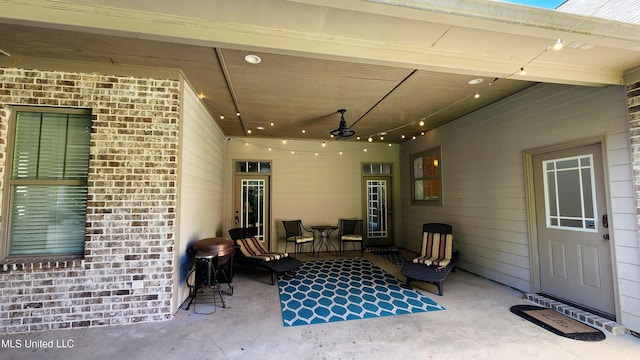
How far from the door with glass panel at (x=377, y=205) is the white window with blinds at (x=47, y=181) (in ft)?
18.6

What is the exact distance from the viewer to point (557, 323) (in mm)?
2879

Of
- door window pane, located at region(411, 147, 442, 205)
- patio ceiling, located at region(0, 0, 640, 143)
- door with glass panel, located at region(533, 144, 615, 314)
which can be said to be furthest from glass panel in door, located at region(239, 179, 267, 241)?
door with glass panel, located at region(533, 144, 615, 314)

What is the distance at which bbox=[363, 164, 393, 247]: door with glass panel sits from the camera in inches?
280

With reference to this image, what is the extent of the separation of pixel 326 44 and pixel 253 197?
4.91m

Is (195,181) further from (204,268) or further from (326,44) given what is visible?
(326,44)

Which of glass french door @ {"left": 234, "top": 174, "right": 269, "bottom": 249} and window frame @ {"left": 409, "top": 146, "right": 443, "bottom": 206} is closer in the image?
window frame @ {"left": 409, "top": 146, "right": 443, "bottom": 206}

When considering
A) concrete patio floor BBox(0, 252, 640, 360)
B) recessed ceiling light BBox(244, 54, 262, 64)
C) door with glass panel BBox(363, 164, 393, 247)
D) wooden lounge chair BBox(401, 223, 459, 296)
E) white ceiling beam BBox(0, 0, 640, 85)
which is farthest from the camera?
door with glass panel BBox(363, 164, 393, 247)

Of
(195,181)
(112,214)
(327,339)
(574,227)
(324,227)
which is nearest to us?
(327,339)

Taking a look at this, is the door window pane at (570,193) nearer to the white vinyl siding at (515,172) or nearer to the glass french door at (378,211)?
the white vinyl siding at (515,172)

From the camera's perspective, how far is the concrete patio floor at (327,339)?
7.77ft

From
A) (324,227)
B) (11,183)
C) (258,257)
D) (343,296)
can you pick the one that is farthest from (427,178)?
(11,183)

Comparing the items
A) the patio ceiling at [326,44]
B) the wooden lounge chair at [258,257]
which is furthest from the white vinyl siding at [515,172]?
the wooden lounge chair at [258,257]

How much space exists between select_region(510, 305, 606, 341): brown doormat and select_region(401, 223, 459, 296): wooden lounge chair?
35.5 inches

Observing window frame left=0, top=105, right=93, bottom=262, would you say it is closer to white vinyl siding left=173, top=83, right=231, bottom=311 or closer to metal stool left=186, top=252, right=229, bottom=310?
white vinyl siding left=173, top=83, right=231, bottom=311
